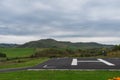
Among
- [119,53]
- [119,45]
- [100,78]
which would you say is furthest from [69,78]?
[119,45]

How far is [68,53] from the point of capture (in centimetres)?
5731

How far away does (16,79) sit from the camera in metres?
18.5

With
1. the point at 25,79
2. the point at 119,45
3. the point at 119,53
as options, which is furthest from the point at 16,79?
the point at 119,45

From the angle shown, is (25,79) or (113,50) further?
(113,50)

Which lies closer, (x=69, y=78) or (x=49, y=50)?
(x=69, y=78)

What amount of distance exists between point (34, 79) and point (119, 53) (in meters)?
31.6

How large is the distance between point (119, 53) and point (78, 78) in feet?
101

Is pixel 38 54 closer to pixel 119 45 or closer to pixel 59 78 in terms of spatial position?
pixel 119 45

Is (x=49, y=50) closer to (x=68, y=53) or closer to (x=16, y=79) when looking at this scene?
(x=68, y=53)

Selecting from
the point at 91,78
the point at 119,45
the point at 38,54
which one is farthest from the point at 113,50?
the point at 91,78

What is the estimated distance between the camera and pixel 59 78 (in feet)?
61.6

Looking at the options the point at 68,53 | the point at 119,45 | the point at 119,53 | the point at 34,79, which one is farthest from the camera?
the point at 68,53

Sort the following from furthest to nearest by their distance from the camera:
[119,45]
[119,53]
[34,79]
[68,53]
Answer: [68,53]
[119,45]
[119,53]
[34,79]

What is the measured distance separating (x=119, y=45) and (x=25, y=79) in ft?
117
